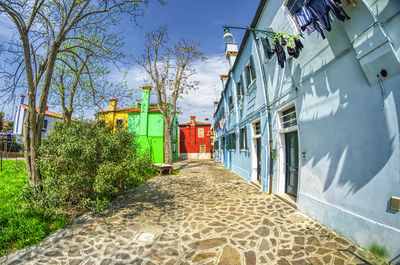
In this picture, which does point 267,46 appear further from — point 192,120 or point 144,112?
point 192,120

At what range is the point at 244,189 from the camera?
23.0ft

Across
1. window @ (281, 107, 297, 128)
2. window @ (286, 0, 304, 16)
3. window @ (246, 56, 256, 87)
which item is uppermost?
window @ (286, 0, 304, 16)

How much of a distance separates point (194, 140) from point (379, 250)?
1148 inches

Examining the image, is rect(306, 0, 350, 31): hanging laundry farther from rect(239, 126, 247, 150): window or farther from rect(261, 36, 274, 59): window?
rect(239, 126, 247, 150): window

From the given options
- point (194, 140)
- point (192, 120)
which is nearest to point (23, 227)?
point (194, 140)

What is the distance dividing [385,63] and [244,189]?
18.4 ft

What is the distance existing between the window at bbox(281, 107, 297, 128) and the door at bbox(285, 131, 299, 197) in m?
0.28

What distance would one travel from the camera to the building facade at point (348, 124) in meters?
2.42

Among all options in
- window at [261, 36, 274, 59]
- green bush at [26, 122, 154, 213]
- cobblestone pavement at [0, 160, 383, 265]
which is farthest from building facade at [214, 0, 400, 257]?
green bush at [26, 122, 154, 213]

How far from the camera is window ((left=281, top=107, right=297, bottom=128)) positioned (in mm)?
5055

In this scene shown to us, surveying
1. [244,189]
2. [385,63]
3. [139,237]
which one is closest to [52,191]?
[139,237]

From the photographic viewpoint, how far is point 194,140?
31.5 metres

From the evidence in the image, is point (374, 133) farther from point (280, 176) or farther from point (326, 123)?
point (280, 176)

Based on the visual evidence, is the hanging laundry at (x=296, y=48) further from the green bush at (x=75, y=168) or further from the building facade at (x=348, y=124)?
the green bush at (x=75, y=168)
